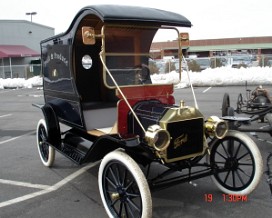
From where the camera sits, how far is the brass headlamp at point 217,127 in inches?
A: 144

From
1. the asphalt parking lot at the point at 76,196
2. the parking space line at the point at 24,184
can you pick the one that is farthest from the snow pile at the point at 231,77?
the parking space line at the point at 24,184

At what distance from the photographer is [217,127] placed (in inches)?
144

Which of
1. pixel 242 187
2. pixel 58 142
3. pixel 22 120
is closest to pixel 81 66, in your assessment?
pixel 58 142

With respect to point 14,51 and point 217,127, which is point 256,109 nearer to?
point 217,127

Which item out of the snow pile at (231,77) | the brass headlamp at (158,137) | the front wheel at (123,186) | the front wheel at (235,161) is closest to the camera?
the front wheel at (123,186)

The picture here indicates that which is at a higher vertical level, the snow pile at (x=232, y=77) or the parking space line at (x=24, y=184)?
the snow pile at (x=232, y=77)

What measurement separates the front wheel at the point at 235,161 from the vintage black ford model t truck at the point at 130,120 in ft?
0.03

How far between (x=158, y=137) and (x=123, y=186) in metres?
0.62

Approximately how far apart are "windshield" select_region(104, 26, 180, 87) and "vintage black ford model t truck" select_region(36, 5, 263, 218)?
0.05 ft

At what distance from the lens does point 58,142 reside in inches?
200

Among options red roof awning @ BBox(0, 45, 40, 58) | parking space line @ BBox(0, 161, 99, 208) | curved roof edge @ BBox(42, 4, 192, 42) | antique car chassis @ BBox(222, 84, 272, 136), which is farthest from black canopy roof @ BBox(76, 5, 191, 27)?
red roof awning @ BBox(0, 45, 40, 58)

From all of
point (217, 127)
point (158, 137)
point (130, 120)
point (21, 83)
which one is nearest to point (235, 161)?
point (217, 127)

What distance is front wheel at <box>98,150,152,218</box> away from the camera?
3.10m

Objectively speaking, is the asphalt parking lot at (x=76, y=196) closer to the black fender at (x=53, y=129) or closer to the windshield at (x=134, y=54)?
the black fender at (x=53, y=129)
